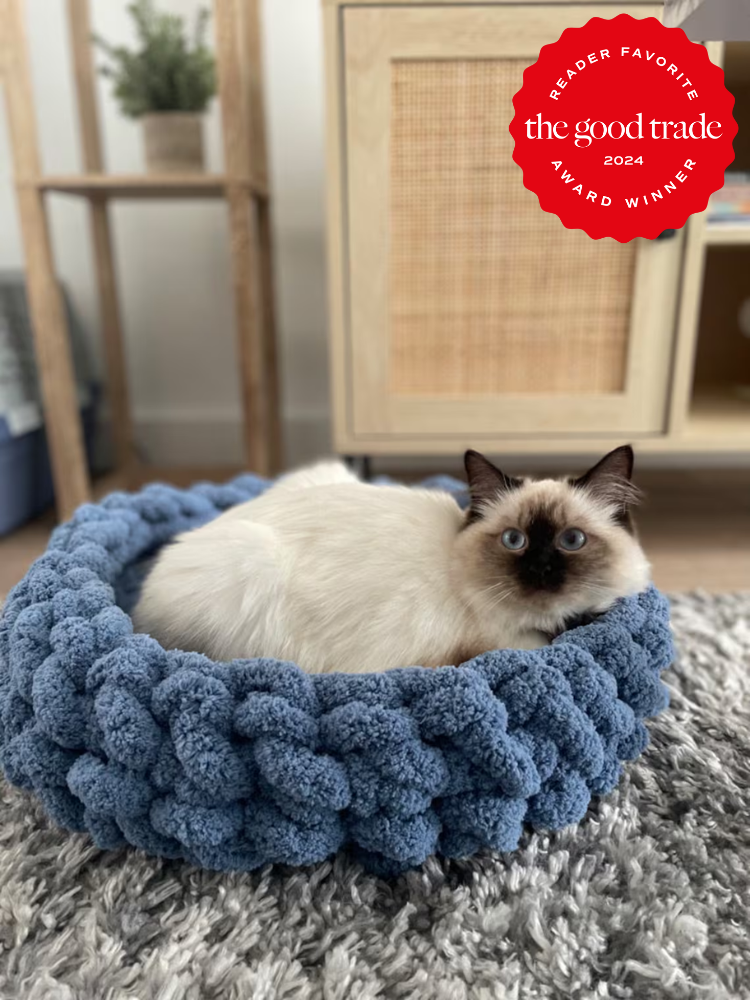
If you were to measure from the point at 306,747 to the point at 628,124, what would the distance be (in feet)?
1.65

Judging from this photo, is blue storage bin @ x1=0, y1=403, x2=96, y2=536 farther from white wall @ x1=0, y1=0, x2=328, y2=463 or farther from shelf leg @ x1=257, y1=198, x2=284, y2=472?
shelf leg @ x1=257, y1=198, x2=284, y2=472

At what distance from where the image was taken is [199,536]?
806 millimetres

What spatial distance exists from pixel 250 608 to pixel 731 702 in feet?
1.84

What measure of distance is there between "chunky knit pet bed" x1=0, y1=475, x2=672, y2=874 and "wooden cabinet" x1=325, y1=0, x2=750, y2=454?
62 cm

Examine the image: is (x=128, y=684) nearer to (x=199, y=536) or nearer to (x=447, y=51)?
(x=199, y=536)

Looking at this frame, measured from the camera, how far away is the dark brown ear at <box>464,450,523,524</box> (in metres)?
0.74

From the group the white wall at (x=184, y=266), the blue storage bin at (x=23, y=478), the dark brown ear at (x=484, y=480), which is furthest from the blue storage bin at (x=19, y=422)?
the dark brown ear at (x=484, y=480)

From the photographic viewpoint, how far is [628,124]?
524mm

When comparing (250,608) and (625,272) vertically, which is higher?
(625,272)

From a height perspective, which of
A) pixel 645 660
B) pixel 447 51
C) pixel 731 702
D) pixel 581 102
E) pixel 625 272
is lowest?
pixel 731 702

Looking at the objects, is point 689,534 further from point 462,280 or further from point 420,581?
point 420,581

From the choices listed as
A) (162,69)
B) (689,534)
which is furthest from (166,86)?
(689,534)

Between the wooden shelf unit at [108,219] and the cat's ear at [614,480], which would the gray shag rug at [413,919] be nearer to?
the cat's ear at [614,480]

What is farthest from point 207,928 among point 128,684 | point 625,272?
point 625,272
